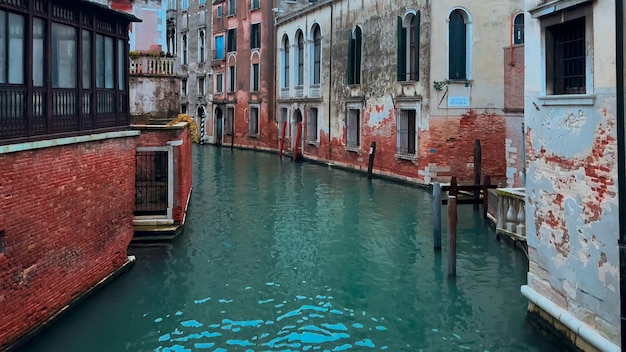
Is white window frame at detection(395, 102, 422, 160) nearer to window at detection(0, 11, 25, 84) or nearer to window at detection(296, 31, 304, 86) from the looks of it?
window at detection(296, 31, 304, 86)

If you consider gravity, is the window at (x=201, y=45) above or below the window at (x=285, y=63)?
above

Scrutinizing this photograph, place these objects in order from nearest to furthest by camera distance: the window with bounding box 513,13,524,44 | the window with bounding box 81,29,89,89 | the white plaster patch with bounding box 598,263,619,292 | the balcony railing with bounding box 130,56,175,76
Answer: the white plaster patch with bounding box 598,263,619,292 < the window with bounding box 81,29,89,89 < the balcony railing with bounding box 130,56,175,76 < the window with bounding box 513,13,524,44

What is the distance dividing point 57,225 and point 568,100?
511 cm

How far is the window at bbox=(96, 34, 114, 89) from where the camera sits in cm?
831

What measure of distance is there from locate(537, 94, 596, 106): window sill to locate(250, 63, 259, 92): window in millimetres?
24839

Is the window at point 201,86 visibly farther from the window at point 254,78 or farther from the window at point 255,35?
the window at point 255,35

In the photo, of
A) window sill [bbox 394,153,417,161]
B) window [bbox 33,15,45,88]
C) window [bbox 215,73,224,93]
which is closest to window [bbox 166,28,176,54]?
window [bbox 215,73,224,93]

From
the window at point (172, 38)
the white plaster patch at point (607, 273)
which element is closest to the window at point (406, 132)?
the white plaster patch at point (607, 273)

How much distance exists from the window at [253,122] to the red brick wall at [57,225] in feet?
73.3

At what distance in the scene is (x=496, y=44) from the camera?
17297 mm

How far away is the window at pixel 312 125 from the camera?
83.9 feet

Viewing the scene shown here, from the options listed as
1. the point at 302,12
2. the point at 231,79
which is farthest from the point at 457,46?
the point at 231,79

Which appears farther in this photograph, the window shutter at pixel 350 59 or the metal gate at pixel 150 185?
the window shutter at pixel 350 59

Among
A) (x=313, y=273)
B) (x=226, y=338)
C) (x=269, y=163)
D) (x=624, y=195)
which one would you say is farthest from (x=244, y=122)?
(x=624, y=195)
